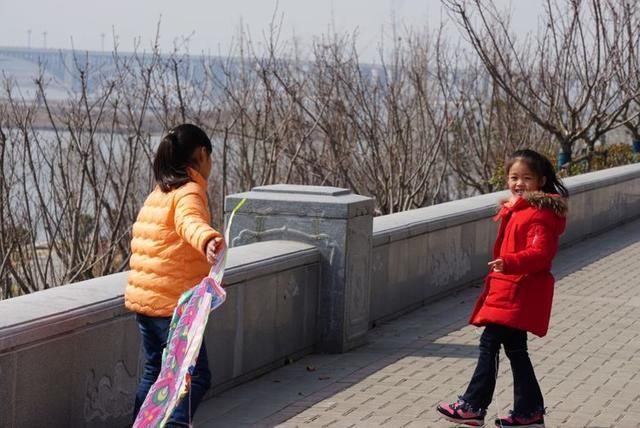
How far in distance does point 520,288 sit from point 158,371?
5.75 feet

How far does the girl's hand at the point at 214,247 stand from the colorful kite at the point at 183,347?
9 cm

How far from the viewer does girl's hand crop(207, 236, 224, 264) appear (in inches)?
200

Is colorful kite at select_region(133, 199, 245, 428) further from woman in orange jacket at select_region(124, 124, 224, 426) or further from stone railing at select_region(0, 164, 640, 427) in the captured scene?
stone railing at select_region(0, 164, 640, 427)

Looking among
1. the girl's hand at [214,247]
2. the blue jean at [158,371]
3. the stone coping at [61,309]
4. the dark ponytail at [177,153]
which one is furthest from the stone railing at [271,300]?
the girl's hand at [214,247]

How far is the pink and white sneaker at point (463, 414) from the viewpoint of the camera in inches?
257

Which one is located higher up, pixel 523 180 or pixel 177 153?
pixel 177 153

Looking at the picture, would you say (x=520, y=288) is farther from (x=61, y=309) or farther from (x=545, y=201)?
(x=61, y=309)

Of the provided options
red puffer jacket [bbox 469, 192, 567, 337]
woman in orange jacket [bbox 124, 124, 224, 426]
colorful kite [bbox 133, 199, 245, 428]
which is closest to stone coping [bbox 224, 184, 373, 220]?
red puffer jacket [bbox 469, 192, 567, 337]

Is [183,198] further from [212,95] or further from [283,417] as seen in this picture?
[212,95]

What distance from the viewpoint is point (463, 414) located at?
6531mm

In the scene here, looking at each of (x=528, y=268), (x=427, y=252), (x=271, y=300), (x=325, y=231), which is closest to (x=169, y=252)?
(x=528, y=268)

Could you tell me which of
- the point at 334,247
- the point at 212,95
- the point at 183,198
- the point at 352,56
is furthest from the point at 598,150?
the point at 183,198

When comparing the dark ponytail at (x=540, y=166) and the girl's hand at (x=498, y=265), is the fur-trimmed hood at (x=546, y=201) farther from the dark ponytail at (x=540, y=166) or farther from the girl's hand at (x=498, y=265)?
the girl's hand at (x=498, y=265)

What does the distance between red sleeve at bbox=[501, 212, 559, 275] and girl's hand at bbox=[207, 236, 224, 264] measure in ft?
5.30
